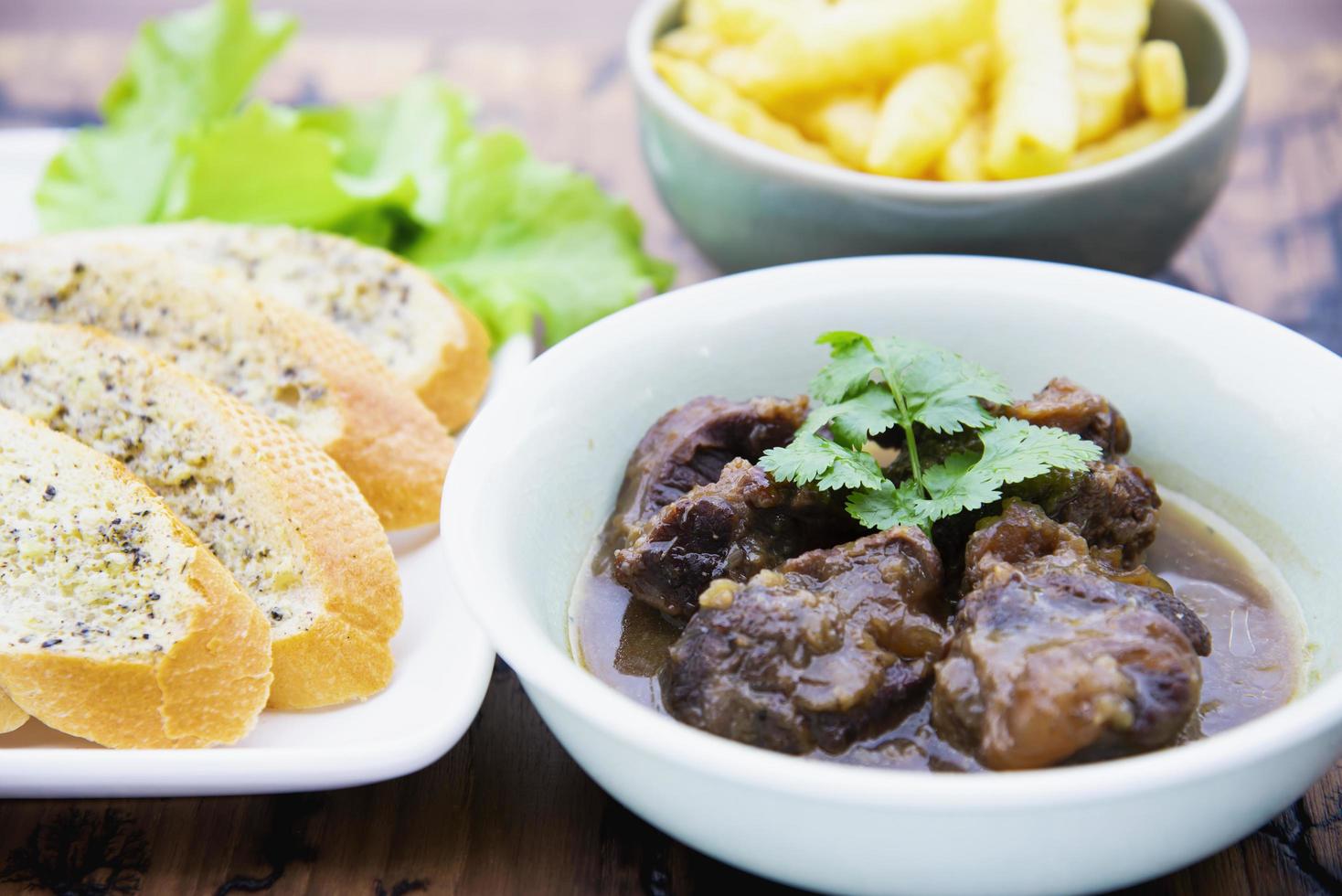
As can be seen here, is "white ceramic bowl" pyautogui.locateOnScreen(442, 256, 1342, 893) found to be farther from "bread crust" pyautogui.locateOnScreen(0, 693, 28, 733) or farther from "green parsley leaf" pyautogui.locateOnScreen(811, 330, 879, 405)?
"bread crust" pyautogui.locateOnScreen(0, 693, 28, 733)

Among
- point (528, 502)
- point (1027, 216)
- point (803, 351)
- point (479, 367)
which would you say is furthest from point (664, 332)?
point (1027, 216)

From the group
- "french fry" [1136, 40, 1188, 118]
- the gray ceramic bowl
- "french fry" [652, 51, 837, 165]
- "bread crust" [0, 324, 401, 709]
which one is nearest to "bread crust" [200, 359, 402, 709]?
"bread crust" [0, 324, 401, 709]

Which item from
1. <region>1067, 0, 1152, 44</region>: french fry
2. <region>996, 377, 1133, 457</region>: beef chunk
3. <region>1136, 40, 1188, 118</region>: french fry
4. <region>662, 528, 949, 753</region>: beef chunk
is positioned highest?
<region>1067, 0, 1152, 44</region>: french fry

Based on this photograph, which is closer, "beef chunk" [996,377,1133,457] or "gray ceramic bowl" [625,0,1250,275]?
"beef chunk" [996,377,1133,457]

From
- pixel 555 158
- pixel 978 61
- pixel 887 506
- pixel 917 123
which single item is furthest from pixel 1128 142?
pixel 555 158

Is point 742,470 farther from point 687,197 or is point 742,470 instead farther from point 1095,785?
point 687,197

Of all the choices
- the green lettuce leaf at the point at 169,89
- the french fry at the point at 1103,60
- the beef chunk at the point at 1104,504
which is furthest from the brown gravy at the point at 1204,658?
the green lettuce leaf at the point at 169,89

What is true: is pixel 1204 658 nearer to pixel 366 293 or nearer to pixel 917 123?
pixel 917 123
